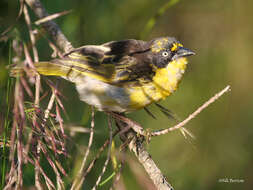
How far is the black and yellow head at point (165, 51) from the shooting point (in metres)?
3.05

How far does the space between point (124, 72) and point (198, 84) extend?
7.08 ft

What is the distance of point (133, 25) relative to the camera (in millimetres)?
4941

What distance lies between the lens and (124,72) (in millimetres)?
2982

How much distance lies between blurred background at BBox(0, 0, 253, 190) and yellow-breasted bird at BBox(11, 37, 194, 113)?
668mm

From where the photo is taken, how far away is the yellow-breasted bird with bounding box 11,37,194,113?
9.60 feet

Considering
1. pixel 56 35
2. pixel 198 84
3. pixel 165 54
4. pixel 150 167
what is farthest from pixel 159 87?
pixel 198 84

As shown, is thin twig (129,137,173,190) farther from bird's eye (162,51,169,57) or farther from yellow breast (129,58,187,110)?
bird's eye (162,51,169,57)

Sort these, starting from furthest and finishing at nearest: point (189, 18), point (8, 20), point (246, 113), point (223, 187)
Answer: point (189, 18) < point (246, 113) < point (223, 187) < point (8, 20)

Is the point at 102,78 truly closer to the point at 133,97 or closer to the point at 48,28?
the point at 133,97

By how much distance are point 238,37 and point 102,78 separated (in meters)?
2.84

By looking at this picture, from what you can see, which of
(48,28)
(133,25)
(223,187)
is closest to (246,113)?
(223,187)

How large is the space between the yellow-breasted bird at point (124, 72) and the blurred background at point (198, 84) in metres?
0.67

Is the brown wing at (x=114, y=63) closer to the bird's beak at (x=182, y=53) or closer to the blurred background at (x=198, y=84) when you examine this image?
the bird's beak at (x=182, y=53)

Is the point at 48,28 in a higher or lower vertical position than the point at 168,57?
higher
